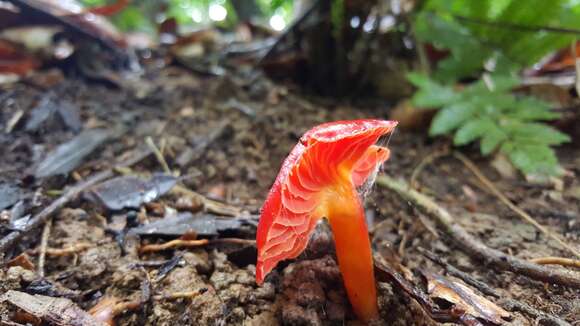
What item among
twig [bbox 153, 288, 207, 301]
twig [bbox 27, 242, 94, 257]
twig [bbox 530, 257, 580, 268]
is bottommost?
twig [bbox 153, 288, 207, 301]

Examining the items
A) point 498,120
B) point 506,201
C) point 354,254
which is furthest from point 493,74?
point 354,254

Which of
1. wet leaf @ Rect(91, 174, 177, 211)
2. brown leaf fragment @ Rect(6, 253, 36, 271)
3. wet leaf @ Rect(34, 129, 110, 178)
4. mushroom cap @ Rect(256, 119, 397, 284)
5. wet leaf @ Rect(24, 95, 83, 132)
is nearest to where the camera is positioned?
mushroom cap @ Rect(256, 119, 397, 284)

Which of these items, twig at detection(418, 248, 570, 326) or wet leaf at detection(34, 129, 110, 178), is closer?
twig at detection(418, 248, 570, 326)

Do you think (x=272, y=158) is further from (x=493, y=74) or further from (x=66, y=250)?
(x=493, y=74)

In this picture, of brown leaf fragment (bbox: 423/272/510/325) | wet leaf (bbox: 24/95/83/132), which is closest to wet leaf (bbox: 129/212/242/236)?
brown leaf fragment (bbox: 423/272/510/325)

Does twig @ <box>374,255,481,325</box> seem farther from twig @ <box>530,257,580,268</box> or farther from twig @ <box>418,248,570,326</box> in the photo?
twig @ <box>530,257,580,268</box>

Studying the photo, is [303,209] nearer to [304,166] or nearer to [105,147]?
[304,166]
